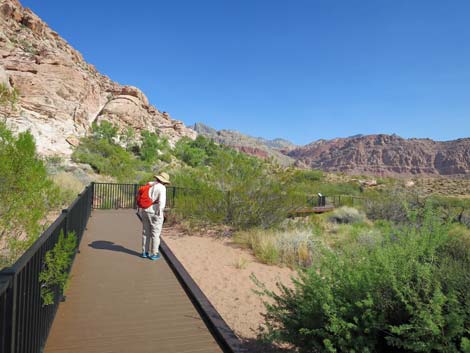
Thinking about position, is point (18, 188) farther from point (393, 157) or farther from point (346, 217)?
point (393, 157)

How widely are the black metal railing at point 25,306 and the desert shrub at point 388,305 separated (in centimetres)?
212

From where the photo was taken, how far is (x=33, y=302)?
258 cm

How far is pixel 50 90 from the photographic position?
4231cm

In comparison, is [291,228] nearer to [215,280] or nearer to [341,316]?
[215,280]

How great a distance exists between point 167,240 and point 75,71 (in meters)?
49.5

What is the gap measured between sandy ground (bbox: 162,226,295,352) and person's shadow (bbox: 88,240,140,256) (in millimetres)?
→ 1340

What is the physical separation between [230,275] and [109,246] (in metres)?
3.19

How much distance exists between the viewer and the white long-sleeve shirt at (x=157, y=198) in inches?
251

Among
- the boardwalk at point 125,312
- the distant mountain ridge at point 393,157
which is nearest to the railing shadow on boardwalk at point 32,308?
the boardwalk at point 125,312

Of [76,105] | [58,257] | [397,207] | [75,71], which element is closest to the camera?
[58,257]

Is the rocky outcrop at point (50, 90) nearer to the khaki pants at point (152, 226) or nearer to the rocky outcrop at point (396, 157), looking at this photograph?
the khaki pants at point (152, 226)

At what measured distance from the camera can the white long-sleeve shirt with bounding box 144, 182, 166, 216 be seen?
20.9 feet

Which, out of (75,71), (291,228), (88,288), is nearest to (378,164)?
(75,71)

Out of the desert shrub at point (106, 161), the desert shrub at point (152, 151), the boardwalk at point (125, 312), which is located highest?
the desert shrub at point (152, 151)
